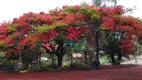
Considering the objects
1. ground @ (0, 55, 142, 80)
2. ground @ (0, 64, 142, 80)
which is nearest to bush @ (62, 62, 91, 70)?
ground @ (0, 55, 142, 80)

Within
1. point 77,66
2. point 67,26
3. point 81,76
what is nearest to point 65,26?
point 67,26

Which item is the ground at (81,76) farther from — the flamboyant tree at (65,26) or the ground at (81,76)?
the flamboyant tree at (65,26)

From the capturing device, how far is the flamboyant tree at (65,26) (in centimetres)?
1149

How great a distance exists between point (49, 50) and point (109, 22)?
3954 millimetres

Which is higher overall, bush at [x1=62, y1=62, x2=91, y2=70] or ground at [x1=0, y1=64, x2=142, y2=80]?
bush at [x1=62, y1=62, x2=91, y2=70]

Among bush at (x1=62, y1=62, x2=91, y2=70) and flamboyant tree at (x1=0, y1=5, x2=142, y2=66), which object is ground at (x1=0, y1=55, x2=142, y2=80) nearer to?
flamboyant tree at (x1=0, y1=5, x2=142, y2=66)

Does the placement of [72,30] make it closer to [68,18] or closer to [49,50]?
[68,18]

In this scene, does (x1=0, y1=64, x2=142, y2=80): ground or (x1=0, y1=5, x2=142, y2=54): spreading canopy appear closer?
(x1=0, y1=64, x2=142, y2=80): ground

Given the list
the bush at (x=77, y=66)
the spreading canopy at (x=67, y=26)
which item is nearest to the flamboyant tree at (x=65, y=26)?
the spreading canopy at (x=67, y=26)

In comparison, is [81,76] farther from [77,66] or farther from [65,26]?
[77,66]

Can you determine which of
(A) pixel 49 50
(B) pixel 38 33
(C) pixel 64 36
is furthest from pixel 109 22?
(A) pixel 49 50

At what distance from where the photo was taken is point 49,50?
1407 cm

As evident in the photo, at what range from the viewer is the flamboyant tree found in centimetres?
1149

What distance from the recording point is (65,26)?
11594mm
